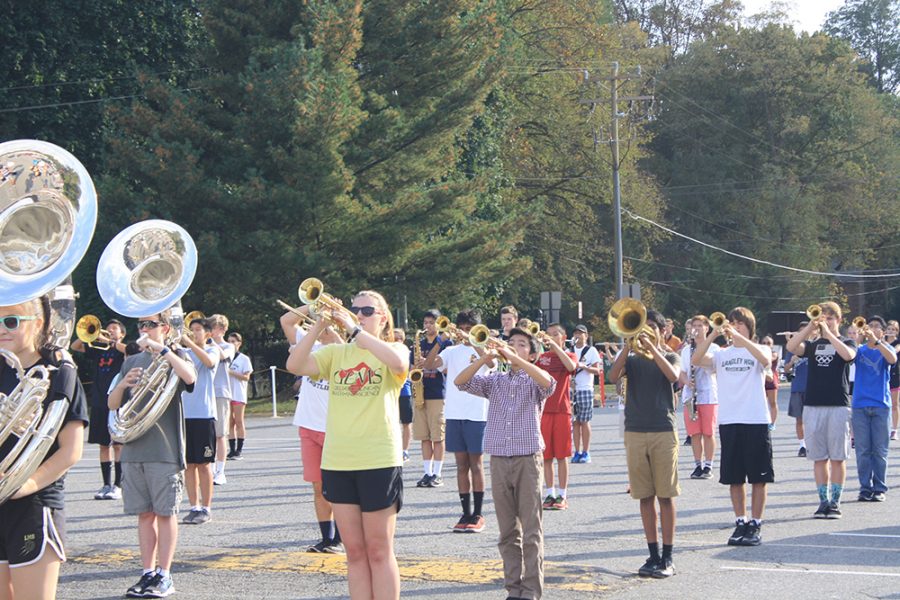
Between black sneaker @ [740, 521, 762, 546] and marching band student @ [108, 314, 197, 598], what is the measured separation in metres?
4.59

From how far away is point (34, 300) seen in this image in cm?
541

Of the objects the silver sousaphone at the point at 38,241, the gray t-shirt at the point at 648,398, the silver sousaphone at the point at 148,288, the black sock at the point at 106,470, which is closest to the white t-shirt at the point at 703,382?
the gray t-shirt at the point at 648,398

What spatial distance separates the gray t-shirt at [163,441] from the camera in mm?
7840

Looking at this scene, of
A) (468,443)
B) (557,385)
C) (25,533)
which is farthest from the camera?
(557,385)

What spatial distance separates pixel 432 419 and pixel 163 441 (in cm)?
584

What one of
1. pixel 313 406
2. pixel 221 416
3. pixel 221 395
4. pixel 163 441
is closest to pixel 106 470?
pixel 221 416

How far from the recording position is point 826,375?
11008 millimetres

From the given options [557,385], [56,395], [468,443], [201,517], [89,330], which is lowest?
[201,517]

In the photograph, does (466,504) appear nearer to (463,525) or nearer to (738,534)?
(463,525)

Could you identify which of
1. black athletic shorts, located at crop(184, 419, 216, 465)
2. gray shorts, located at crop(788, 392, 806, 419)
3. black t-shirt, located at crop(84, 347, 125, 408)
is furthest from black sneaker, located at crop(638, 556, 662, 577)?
gray shorts, located at crop(788, 392, 806, 419)

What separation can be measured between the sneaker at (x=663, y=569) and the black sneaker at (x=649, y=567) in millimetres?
14

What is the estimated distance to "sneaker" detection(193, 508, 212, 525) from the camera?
10672 millimetres

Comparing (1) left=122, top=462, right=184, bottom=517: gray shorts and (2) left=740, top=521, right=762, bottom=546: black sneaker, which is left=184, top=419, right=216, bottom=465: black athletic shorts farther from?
(2) left=740, top=521, right=762, bottom=546: black sneaker

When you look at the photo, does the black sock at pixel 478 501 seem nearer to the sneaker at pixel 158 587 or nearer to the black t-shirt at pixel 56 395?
the sneaker at pixel 158 587
